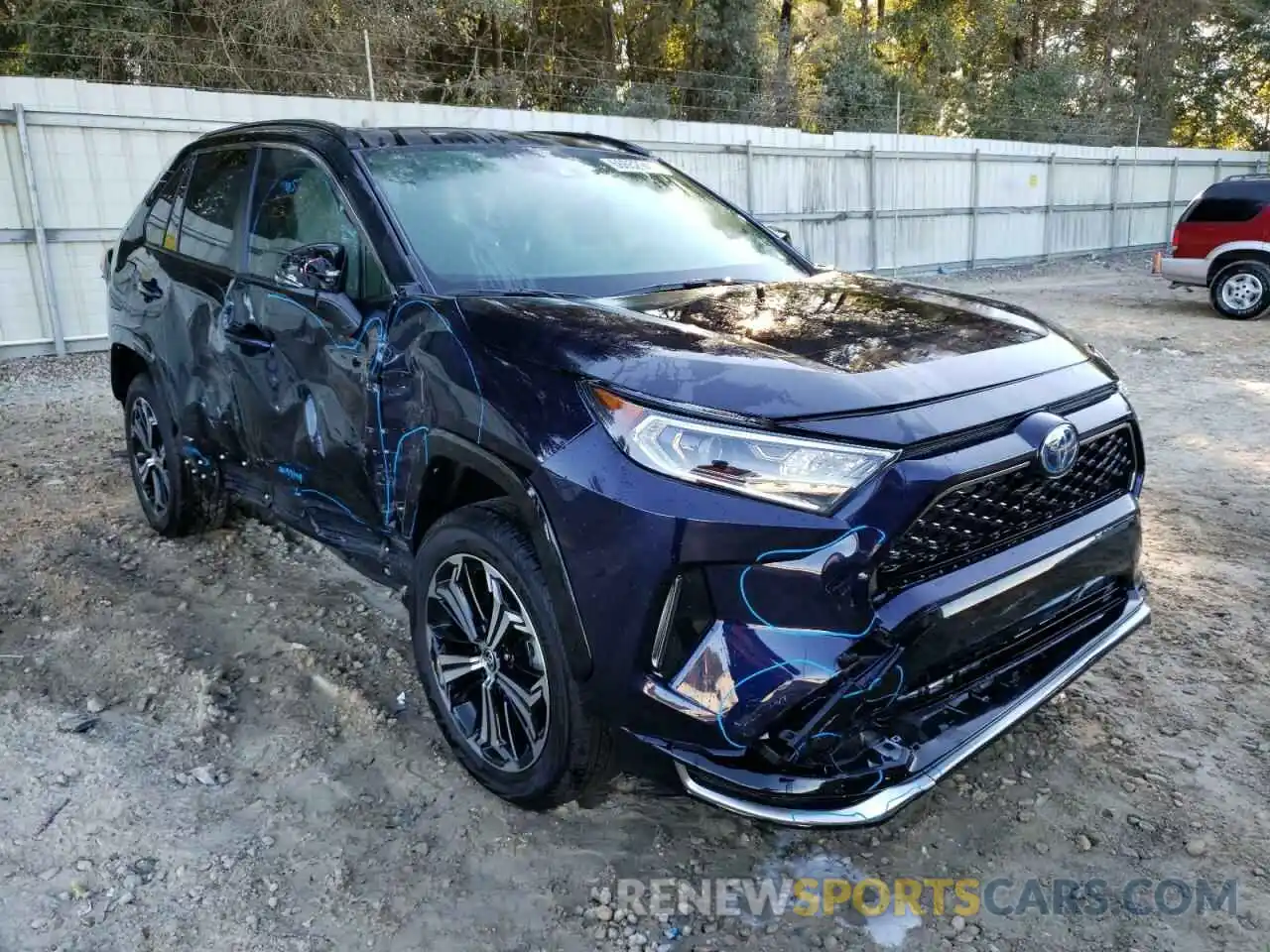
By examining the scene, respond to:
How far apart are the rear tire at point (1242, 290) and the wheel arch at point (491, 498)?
12.5 m

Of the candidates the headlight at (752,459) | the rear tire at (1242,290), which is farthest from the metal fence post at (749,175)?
the headlight at (752,459)

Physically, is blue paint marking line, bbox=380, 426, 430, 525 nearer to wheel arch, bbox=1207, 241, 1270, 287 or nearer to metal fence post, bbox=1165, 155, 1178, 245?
wheel arch, bbox=1207, 241, 1270, 287

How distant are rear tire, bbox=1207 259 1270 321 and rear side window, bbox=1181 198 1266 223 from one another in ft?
1.89

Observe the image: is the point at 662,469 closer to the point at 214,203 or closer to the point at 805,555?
the point at 805,555

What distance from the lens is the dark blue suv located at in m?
2.14

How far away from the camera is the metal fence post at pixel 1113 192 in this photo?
2267 cm

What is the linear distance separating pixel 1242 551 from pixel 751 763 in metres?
3.42

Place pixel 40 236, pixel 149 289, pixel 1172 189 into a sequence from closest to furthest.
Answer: pixel 149 289, pixel 40 236, pixel 1172 189

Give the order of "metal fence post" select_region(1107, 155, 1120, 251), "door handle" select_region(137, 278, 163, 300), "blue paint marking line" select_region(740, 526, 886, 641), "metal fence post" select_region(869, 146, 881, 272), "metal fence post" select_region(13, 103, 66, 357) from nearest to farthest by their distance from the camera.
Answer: "blue paint marking line" select_region(740, 526, 886, 641) < "door handle" select_region(137, 278, 163, 300) < "metal fence post" select_region(13, 103, 66, 357) < "metal fence post" select_region(869, 146, 881, 272) < "metal fence post" select_region(1107, 155, 1120, 251)

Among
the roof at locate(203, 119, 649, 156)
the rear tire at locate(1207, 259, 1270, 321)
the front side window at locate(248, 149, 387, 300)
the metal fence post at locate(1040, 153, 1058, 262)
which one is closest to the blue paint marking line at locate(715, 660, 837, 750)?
the front side window at locate(248, 149, 387, 300)

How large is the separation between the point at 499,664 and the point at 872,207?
1619 centimetres

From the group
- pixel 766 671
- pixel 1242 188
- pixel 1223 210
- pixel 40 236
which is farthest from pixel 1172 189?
pixel 766 671

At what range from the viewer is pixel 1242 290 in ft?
40.1

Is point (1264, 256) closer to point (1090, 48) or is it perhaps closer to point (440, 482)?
point (440, 482)
